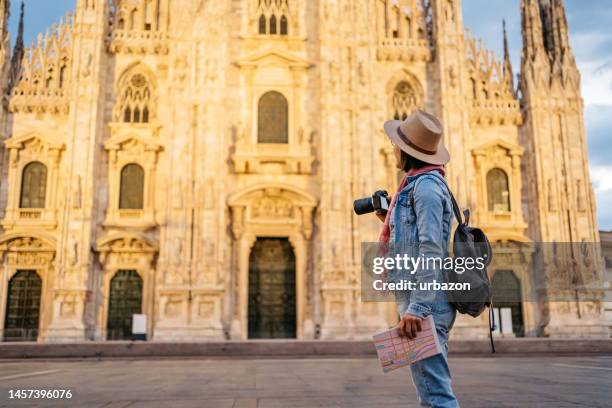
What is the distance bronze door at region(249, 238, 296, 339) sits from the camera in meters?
22.0

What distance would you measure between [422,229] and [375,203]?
60 centimetres

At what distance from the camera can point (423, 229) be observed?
11.2 ft

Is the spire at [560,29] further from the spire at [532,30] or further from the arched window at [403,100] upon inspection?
the arched window at [403,100]

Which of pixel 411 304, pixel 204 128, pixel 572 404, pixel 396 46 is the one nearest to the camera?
pixel 411 304

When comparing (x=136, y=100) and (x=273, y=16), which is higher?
(x=273, y=16)

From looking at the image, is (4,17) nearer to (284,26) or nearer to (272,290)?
(284,26)

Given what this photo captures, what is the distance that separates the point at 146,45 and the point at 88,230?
24.8 ft

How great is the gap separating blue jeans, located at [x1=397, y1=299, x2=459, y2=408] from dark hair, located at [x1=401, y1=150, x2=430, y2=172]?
2.99 ft

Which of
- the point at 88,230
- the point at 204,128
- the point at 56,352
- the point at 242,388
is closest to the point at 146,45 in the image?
the point at 204,128

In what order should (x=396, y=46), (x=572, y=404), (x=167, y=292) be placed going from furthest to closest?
(x=396, y=46) < (x=167, y=292) < (x=572, y=404)

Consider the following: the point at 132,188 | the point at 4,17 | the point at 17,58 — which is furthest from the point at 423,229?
the point at 4,17

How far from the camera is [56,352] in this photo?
1460cm

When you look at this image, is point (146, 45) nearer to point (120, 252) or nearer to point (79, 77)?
point (79, 77)

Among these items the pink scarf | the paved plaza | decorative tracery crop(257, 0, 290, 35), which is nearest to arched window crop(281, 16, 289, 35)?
decorative tracery crop(257, 0, 290, 35)
